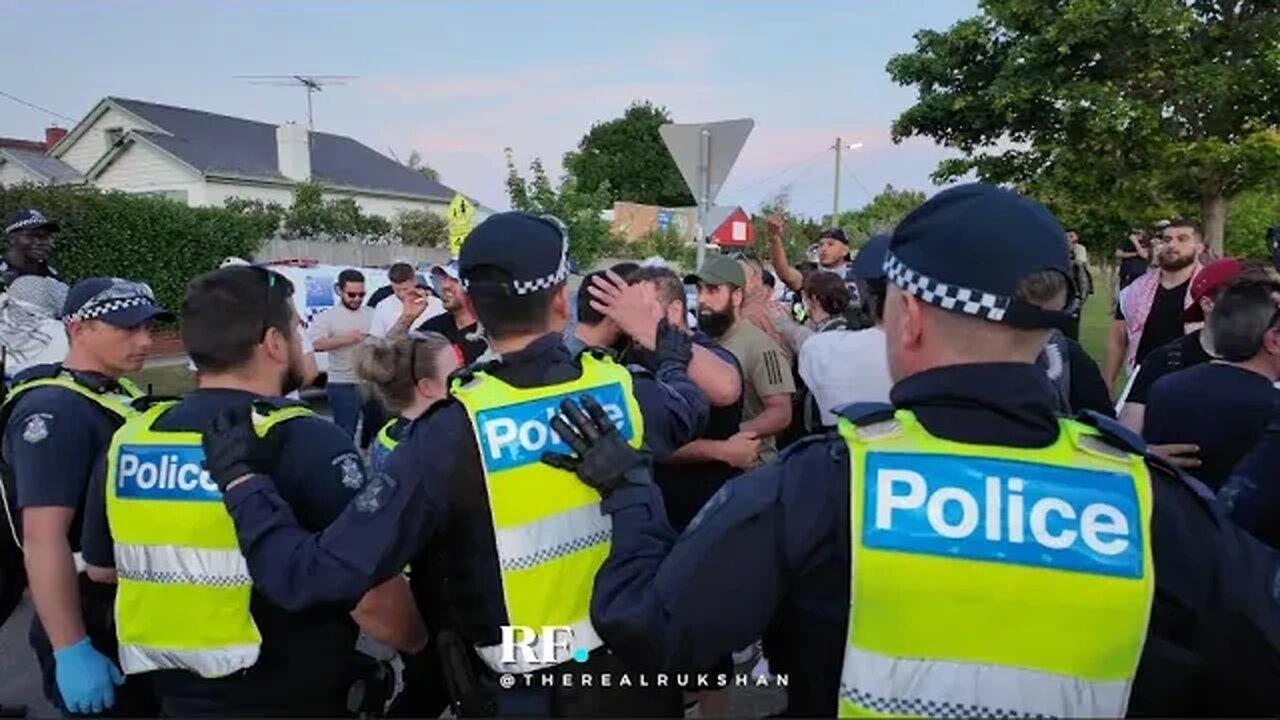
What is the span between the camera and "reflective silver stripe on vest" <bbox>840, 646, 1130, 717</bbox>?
143 cm

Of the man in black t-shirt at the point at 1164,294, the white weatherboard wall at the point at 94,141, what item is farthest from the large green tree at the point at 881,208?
the man in black t-shirt at the point at 1164,294

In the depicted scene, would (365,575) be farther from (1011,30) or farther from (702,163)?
(1011,30)

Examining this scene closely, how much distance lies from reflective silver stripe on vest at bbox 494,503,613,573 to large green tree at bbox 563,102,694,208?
62353 mm

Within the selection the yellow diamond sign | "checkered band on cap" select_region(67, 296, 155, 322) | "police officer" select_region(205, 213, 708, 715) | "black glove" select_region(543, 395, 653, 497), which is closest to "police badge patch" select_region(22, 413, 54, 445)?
"checkered band on cap" select_region(67, 296, 155, 322)

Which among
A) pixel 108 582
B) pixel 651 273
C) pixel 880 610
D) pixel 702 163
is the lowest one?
pixel 108 582

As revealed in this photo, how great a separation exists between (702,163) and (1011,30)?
531 inches

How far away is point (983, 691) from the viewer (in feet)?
4.71

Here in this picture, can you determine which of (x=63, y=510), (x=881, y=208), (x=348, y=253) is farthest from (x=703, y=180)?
(x=881, y=208)

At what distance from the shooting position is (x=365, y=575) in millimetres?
2041

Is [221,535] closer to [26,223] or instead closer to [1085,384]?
[1085,384]

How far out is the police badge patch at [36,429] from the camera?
2.63m

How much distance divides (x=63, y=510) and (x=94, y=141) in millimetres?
39718

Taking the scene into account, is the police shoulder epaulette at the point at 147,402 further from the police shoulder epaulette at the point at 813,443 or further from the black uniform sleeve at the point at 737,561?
the police shoulder epaulette at the point at 813,443

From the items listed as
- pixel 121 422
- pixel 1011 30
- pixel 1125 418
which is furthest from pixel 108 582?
pixel 1011 30
